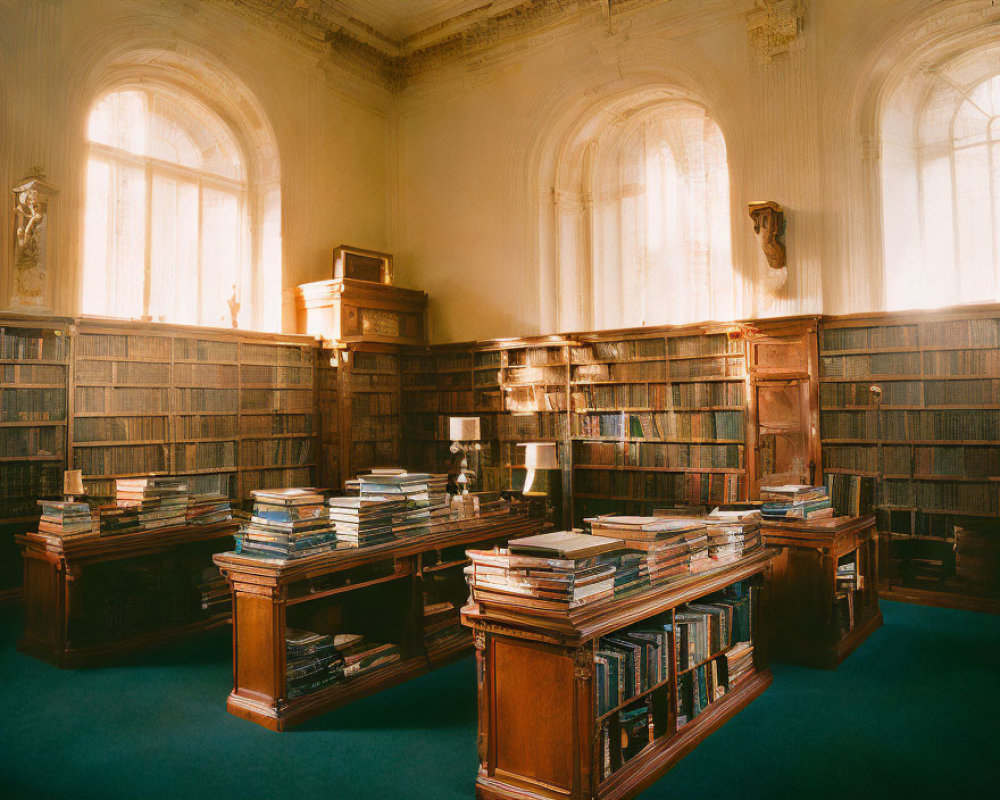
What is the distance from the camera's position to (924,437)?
20.7ft

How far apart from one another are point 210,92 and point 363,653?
22.5ft

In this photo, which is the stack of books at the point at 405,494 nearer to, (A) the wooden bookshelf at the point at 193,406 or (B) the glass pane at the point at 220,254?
(A) the wooden bookshelf at the point at 193,406

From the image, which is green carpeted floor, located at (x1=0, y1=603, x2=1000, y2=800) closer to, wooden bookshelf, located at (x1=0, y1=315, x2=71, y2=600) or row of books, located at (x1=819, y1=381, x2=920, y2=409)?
wooden bookshelf, located at (x1=0, y1=315, x2=71, y2=600)

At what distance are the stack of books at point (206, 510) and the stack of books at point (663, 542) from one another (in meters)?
3.24

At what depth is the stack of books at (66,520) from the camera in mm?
4895

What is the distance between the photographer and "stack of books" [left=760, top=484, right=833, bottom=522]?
4875 mm

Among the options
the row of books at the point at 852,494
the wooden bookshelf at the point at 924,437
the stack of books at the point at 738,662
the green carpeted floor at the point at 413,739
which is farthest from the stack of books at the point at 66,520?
the wooden bookshelf at the point at 924,437

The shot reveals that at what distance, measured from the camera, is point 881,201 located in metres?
7.01

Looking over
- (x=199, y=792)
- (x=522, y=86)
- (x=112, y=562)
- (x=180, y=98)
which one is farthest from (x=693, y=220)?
(x=199, y=792)

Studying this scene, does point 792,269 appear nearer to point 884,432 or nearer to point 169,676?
point 884,432

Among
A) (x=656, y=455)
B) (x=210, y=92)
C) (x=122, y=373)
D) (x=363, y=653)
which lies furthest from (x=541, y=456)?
(x=210, y=92)

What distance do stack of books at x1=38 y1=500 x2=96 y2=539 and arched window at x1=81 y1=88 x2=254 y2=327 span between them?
314cm

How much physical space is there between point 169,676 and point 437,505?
6.29ft

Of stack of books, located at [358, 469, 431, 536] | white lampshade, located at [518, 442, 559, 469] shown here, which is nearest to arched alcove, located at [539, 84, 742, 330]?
white lampshade, located at [518, 442, 559, 469]
